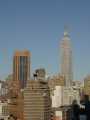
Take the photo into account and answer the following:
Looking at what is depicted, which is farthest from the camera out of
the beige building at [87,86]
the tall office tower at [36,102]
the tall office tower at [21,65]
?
the tall office tower at [21,65]

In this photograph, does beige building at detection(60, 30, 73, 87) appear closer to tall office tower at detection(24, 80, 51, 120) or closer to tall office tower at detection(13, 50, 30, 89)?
tall office tower at detection(13, 50, 30, 89)

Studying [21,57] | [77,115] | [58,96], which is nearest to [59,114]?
[77,115]

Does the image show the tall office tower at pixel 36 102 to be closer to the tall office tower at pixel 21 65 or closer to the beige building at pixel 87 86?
the beige building at pixel 87 86

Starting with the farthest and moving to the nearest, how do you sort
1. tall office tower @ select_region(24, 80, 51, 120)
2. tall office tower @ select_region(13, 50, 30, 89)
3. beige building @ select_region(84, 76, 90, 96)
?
1. tall office tower @ select_region(13, 50, 30, 89)
2. beige building @ select_region(84, 76, 90, 96)
3. tall office tower @ select_region(24, 80, 51, 120)


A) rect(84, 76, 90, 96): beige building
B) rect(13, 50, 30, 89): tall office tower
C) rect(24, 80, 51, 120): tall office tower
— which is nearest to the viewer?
rect(24, 80, 51, 120): tall office tower

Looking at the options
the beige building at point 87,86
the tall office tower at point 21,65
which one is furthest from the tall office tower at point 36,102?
the tall office tower at point 21,65

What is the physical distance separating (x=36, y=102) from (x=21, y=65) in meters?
29.0

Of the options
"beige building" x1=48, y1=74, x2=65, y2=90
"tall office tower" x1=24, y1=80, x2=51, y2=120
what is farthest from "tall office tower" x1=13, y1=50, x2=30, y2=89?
"tall office tower" x1=24, y1=80, x2=51, y2=120

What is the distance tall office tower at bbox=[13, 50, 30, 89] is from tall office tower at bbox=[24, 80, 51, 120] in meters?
21.5

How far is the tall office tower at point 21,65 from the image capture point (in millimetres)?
54556

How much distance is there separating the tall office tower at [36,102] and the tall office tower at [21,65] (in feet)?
70.5

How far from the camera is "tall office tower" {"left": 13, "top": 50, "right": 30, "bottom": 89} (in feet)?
179

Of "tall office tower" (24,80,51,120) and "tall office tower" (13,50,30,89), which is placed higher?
"tall office tower" (13,50,30,89)

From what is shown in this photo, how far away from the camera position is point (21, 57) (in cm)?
6019
